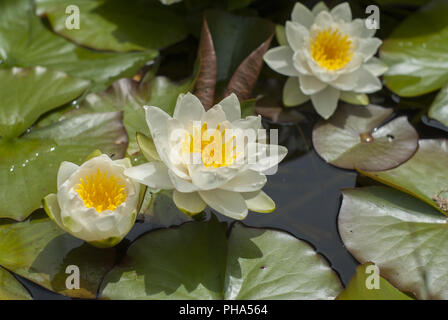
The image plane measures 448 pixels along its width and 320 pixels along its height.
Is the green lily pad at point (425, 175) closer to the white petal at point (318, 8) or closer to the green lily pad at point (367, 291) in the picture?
the green lily pad at point (367, 291)

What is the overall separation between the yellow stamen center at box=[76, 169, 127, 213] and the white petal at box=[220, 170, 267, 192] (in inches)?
13.9

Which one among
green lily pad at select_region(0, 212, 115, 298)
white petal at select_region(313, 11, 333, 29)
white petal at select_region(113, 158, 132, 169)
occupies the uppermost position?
white petal at select_region(313, 11, 333, 29)

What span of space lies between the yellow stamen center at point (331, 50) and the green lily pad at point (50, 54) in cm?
81

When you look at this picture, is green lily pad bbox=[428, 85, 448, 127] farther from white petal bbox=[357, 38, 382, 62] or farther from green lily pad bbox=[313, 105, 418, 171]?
white petal bbox=[357, 38, 382, 62]

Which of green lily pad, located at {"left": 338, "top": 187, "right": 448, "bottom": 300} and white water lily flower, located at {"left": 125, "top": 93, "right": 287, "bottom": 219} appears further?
green lily pad, located at {"left": 338, "top": 187, "right": 448, "bottom": 300}

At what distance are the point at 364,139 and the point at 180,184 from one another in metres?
1.01

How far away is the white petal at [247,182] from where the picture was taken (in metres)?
1.55

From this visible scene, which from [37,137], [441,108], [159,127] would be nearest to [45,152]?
[37,137]

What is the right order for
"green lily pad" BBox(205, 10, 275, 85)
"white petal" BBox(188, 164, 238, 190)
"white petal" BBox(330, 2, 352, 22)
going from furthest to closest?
"green lily pad" BBox(205, 10, 275, 85)
"white petal" BBox(330, 2, 352, 22)
"white petal" BBox(188, 164, 238, 190)

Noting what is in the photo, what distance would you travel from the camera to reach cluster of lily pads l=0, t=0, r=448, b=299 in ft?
5.13

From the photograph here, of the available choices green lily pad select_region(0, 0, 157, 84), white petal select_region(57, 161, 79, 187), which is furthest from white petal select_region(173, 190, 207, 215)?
green lily pad select_region(0, 0, 157, 84)

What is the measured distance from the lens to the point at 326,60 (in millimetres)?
2141

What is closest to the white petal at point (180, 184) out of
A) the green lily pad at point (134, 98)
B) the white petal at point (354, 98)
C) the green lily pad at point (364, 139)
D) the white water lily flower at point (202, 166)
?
the white water lily flower at point (202, 166)

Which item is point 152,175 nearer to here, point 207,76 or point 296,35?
point 207,76
